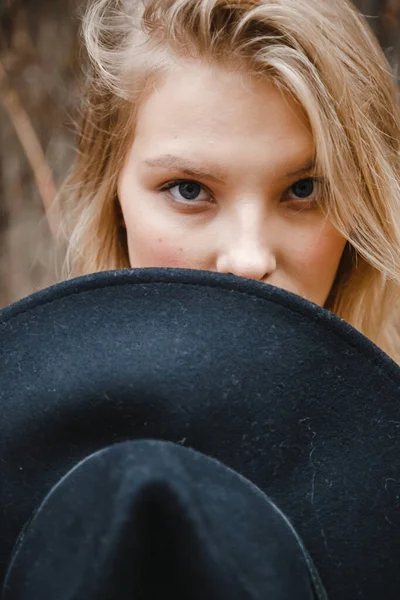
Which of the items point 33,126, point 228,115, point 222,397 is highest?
point 228,115

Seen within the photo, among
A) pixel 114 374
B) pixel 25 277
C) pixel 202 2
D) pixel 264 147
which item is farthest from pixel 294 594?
pixel 25 277

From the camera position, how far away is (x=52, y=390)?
1.98 ft

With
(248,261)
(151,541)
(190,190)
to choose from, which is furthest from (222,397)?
(190,190)

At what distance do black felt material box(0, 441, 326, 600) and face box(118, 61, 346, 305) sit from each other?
0.36 meters

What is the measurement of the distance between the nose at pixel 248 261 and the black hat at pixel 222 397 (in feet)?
0.72

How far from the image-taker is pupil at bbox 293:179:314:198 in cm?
94

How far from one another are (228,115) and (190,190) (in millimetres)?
104

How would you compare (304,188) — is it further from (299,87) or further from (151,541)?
(151,541)

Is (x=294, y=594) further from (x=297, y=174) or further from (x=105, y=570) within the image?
(x=297, y=174)

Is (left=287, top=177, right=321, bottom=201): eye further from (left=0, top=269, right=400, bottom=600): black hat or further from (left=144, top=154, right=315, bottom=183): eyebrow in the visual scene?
(left=0, top=269, right=400, bottom=600): black hat

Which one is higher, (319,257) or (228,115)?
(228,115)

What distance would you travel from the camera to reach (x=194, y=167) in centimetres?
91

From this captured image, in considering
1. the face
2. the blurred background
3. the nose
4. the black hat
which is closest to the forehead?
the face

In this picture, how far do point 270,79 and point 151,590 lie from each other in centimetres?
60
